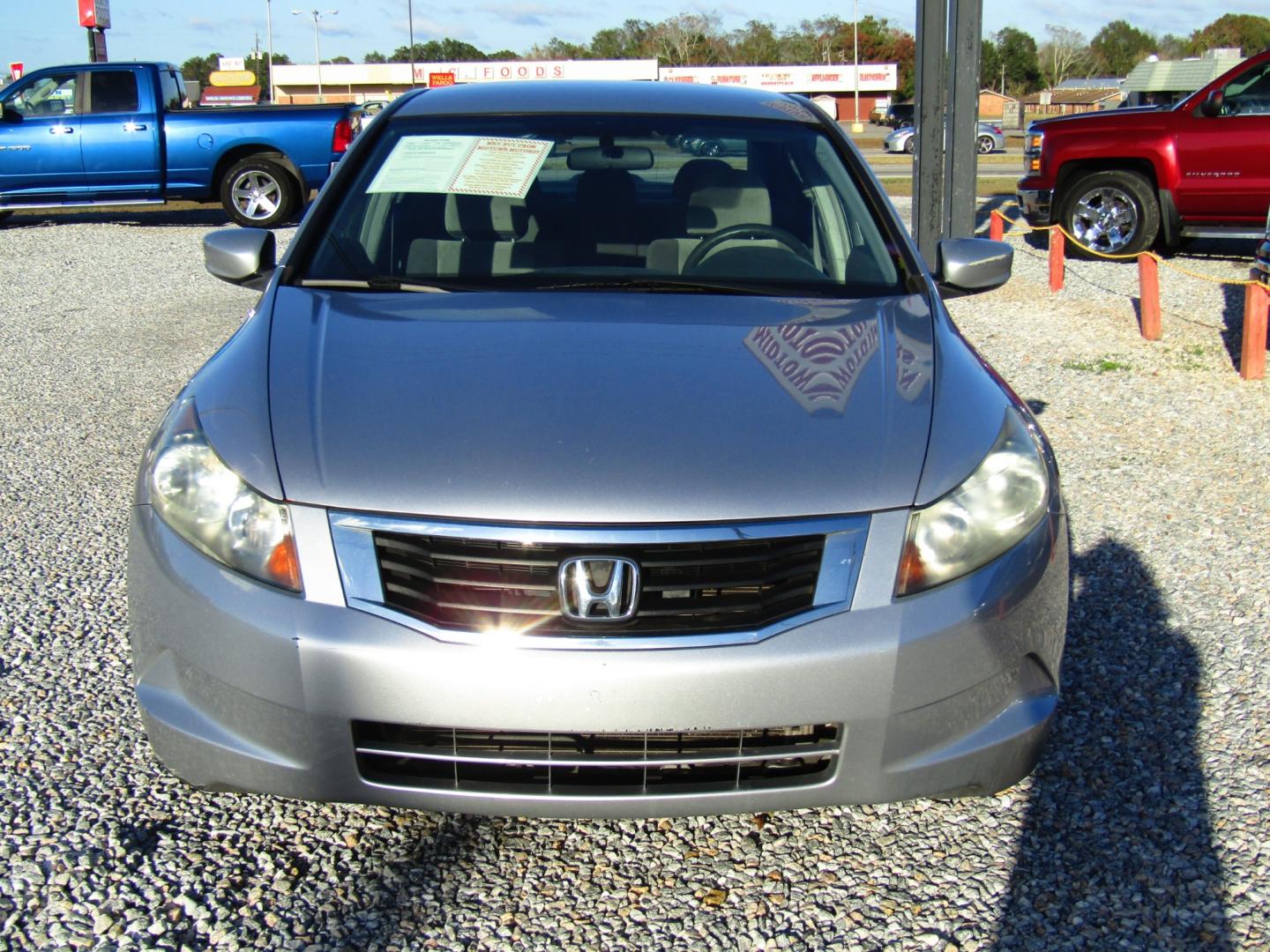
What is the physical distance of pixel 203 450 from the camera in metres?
2.47

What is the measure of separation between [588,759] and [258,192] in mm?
14645

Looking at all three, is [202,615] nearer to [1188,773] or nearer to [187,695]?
[187,695]

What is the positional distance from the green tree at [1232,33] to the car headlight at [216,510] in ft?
395

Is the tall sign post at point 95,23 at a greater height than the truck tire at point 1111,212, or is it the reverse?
the tall sign post at point 95,23

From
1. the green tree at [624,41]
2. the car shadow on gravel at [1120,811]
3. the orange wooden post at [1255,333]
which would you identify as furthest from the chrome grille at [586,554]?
the green tree at [624,41]

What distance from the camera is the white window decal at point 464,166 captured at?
359 centimetres

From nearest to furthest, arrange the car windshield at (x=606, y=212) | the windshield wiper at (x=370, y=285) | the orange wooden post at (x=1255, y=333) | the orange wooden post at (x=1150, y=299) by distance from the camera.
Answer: the windshield wiper at (x=370, y=285) → the car windshield at (x=606, y=212) → the orange wooden post at (x=1255, y=333) → the orange wooden post at (x=1150, y=299)

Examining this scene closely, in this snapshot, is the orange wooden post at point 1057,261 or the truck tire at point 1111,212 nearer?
the orange wooden post at point 1057,261

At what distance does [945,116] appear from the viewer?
10891 millimetres

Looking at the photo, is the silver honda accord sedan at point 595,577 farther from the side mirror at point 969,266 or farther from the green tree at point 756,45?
the green tree at point 756,45

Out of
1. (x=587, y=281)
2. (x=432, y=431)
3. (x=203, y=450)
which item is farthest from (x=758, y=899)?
(x=587, y=281)

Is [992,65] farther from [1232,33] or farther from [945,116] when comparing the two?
[945,116]

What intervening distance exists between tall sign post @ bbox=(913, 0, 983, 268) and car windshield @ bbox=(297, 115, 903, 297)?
23.5 ft

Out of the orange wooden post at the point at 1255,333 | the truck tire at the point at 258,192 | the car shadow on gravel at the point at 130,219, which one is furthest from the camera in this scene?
the car shadow on gravel at the point at 130,219
